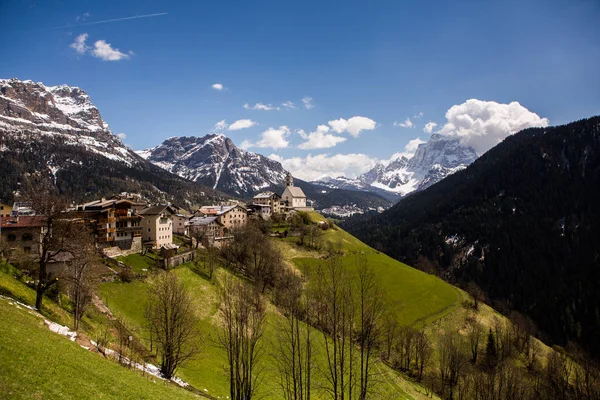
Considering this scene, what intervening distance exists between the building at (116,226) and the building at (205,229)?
21117mm

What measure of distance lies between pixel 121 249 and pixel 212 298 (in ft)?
83.8

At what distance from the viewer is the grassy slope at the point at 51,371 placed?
19.2 metres

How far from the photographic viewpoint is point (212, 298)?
67938 millimetres

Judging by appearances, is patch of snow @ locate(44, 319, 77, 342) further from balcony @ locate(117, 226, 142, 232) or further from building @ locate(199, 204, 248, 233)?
building @ locate(199, 204, 248, 233)

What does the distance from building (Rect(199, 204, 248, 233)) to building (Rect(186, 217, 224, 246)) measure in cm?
349

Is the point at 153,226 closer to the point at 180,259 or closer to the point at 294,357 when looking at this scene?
the point at 180,259

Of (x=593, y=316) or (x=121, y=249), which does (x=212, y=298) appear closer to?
(x=121, y=249)

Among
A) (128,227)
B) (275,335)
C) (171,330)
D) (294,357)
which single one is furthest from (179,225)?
(294,357)

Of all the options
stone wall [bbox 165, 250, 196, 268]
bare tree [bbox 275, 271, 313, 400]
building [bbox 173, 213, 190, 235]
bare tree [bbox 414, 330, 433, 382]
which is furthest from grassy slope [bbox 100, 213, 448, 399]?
building [bbox 173, 213, 190, 235]

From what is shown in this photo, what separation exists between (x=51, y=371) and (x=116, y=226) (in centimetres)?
6258

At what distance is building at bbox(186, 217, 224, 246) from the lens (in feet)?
344

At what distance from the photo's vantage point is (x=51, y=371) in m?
21.4

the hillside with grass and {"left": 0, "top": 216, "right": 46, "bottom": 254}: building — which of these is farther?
{"left": 0, "top": 216, "right": 46, "bottom": 254}: building

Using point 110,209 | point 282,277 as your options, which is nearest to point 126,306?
point 110,209
